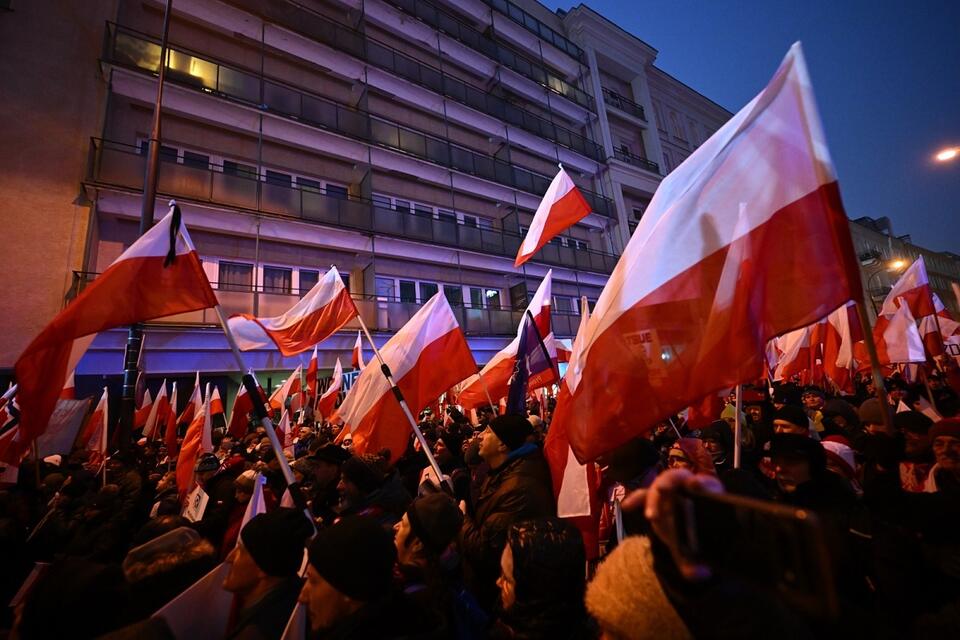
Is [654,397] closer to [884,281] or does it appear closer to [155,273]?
[155,273]

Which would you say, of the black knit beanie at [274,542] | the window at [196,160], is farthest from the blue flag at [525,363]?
the window at [196,160]

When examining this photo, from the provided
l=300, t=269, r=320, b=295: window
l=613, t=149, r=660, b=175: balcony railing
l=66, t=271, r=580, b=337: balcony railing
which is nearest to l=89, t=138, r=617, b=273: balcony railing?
l=300, t=269, r=320, b=295: window

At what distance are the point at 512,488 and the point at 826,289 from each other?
1947 millimetres

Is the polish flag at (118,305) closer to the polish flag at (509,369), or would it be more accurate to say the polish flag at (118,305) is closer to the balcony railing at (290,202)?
the polish flag at (509,369)

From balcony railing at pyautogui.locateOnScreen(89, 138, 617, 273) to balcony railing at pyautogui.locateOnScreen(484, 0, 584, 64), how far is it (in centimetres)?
1198

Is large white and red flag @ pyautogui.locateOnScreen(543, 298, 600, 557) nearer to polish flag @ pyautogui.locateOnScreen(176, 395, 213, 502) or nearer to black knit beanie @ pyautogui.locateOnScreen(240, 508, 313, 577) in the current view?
black knit beanie @ pyautogui.locateOnScreen(240, 508, 313, 577)

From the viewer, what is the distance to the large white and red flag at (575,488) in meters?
2.88

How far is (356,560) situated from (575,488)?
5.99ft

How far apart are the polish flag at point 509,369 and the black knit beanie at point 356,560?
3.51m

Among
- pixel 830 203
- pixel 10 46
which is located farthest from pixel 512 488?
pixel 10 46

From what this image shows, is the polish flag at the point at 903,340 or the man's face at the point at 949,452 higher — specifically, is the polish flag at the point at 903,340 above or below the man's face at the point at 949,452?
above

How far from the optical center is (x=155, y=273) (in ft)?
10.9

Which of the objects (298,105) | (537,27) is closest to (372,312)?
(298,105)

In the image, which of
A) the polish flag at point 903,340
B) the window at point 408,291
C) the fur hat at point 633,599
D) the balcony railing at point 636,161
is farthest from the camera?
the balcony railing at point 636,161
